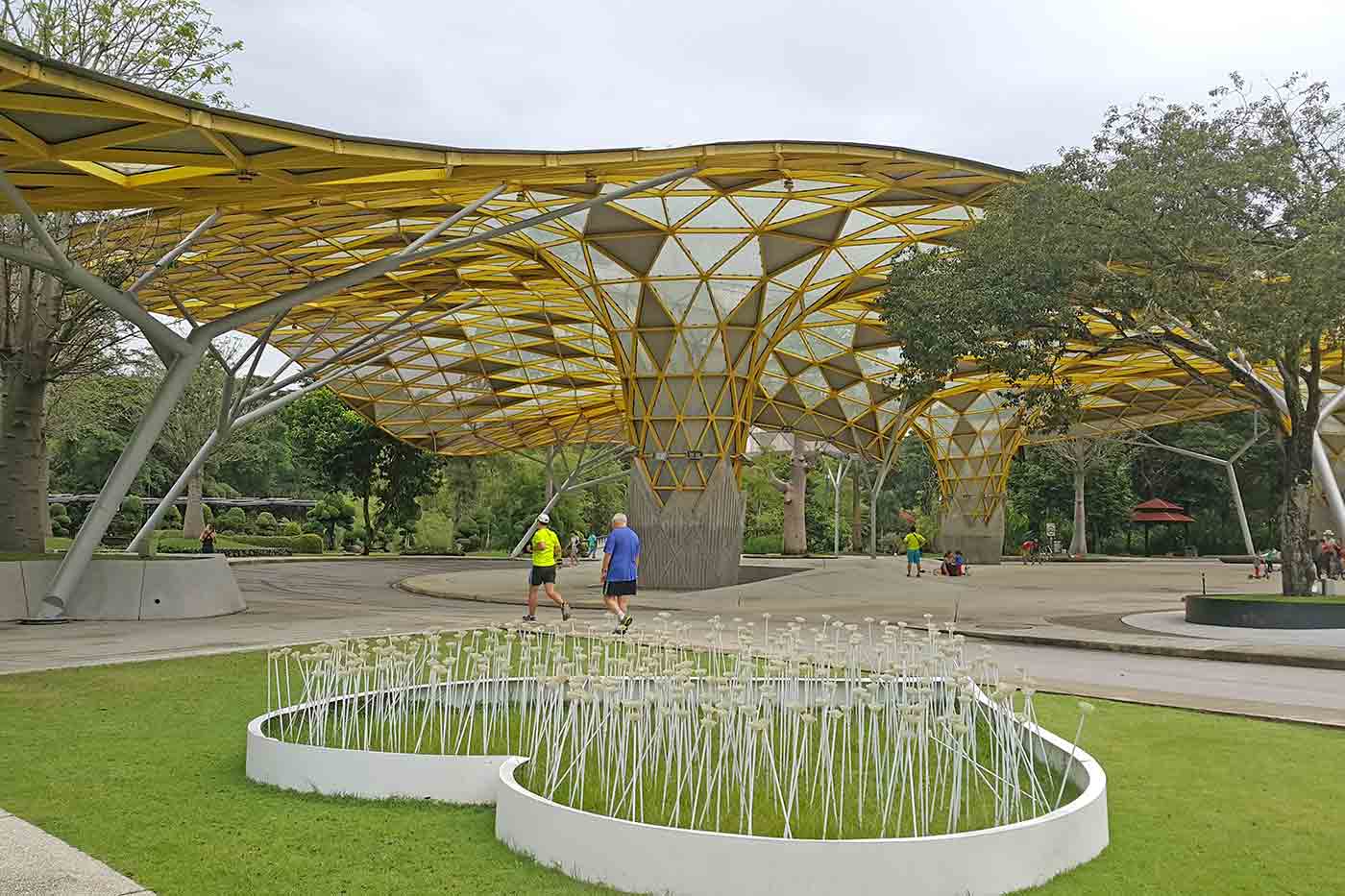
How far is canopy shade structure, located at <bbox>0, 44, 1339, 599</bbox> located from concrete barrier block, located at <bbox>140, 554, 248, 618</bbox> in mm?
4447

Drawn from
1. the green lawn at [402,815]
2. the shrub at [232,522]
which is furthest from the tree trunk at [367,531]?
the green lawn at [402,815]

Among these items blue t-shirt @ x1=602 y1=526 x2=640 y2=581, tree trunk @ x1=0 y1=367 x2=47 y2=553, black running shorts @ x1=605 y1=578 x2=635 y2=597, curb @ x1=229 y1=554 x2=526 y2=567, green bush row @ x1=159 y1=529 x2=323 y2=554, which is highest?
tree trunk @ x1=0 y1=367 x2=47 y2=553

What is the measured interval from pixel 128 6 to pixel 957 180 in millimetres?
18731

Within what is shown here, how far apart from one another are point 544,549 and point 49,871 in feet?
45.4

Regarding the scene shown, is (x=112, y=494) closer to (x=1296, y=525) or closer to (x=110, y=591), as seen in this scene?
(x=110, y=591)

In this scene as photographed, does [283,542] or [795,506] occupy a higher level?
[795,506]

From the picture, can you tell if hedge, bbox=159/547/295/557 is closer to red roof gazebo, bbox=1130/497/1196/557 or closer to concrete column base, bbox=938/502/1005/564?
concrete column base, bbox=938/502/1005/564

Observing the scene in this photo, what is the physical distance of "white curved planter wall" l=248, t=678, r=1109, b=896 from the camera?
513 centimetres

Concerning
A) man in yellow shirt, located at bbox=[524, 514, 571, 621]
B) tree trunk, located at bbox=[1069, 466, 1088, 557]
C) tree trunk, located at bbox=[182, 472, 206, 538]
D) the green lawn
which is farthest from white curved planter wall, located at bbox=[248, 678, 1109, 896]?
tree trunk, located at bbox=[1069, 466, 1088, 557]

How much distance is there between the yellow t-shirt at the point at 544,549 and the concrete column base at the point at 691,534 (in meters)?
12.7

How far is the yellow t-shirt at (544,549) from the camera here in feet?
63.0

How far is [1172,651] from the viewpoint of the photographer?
16891mm

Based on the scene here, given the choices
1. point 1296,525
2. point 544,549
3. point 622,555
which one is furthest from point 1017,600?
point 622,555

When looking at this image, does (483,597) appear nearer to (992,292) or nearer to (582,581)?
(582,581)
